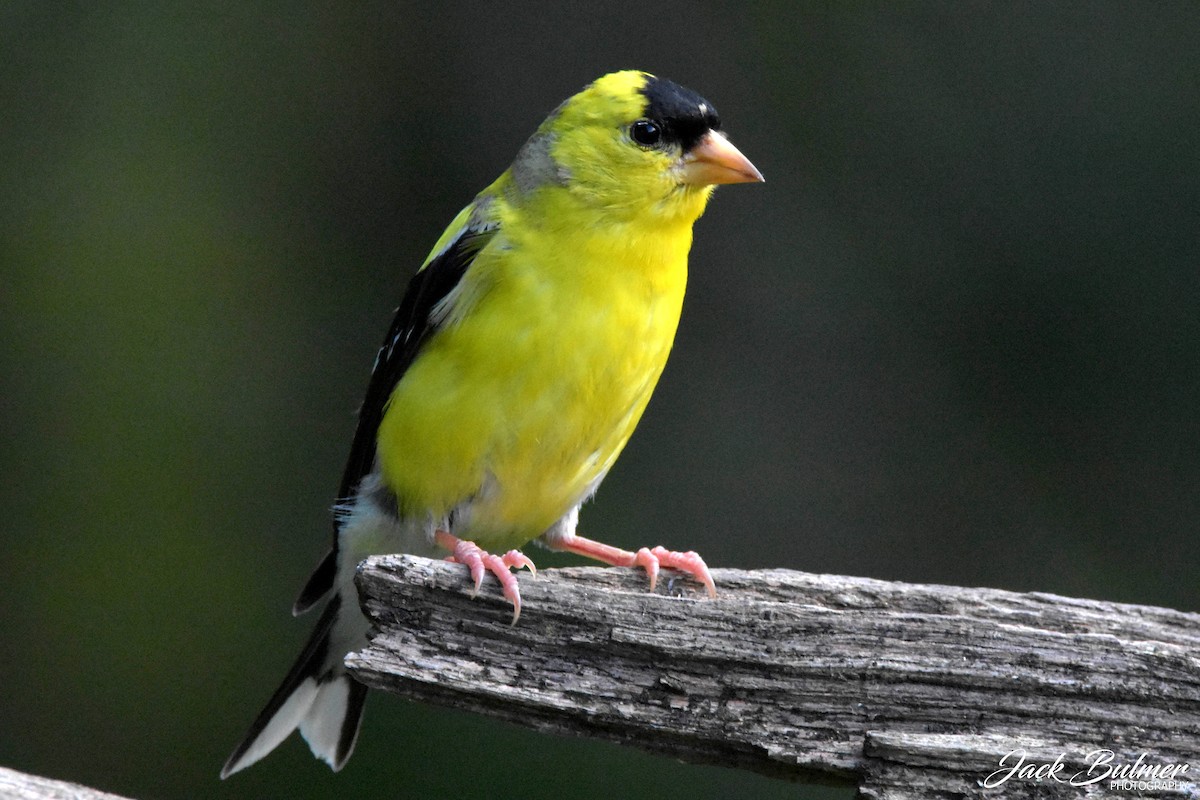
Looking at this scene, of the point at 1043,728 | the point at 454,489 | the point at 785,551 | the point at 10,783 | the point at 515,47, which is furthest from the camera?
the point at 515,47

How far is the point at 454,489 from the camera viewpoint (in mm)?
3350

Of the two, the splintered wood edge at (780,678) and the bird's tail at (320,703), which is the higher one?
the splintered wood edge at (780,678)

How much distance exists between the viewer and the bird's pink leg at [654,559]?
3240 millimetres

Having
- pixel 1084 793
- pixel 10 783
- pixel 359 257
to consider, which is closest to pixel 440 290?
pixel 10 783

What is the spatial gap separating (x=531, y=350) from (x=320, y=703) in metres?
1.33

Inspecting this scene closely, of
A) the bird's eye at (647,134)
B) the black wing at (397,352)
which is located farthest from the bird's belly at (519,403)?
the bird's eye at (647,134)

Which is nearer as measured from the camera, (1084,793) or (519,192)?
(1084,793)

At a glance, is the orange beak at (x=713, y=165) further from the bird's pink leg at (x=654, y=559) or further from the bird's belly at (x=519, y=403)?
the bird's pink leg at (x=654, y=559)

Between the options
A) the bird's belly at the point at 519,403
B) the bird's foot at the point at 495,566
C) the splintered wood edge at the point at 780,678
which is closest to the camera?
the splintered wood edge at the point at 780,678

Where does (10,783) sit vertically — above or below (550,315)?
below

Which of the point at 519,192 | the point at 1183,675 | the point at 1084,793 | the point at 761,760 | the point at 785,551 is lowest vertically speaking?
the point at 785,551

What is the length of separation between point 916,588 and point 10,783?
1.93 metres

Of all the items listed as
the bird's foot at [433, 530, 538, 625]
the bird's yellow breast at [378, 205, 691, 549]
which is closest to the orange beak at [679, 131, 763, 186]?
the bird's yellow breast at [378, 205, 691, 549]

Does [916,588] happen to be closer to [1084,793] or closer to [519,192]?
[1084,793]
